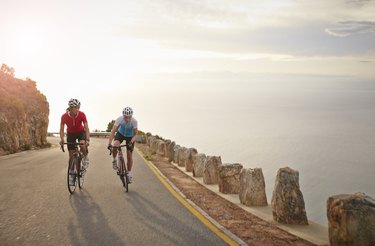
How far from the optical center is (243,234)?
6699mm

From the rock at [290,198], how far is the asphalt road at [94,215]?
1.67m

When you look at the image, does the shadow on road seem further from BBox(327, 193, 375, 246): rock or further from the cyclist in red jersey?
BBox(327, 193, 375, 246): rock

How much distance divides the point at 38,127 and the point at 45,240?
954 inches

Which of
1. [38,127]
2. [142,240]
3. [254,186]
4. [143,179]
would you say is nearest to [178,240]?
[142,240]

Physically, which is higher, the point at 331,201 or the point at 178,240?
the point at 331,201

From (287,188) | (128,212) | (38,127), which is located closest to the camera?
(287,188)

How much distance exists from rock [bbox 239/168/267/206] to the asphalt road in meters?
1.67

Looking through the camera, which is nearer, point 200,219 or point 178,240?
point 178,240

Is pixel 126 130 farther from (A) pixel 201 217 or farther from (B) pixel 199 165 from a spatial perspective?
(B) pixel 199 165

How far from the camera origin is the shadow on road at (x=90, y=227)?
5.93 metres

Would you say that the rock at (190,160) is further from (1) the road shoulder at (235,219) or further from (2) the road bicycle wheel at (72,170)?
(2) the road bicycle wheel at (72,170)

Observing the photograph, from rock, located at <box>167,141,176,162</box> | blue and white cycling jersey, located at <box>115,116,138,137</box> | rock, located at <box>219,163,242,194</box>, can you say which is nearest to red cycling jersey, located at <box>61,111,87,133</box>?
blue and white cycling jersey, located at <box>115,116,138,137</box>

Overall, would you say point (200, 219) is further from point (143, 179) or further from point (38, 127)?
point (38, 127)

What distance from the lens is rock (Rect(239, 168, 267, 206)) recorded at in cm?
886
